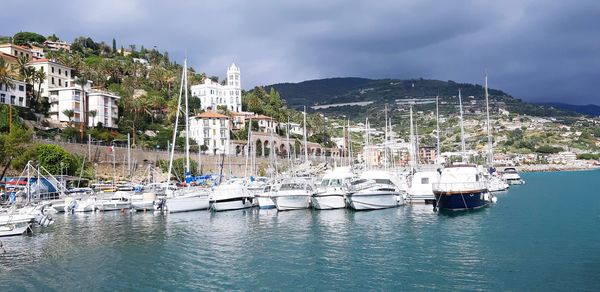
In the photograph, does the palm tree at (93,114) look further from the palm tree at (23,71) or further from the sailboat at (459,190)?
the sailboat at (459,190)

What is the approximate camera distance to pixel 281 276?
24312mm

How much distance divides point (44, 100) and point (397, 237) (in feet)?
276

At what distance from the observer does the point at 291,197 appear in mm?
49531

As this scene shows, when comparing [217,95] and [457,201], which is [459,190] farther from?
[217,95]

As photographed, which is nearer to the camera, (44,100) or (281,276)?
(281,276)

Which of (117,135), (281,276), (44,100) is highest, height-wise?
(44,100)

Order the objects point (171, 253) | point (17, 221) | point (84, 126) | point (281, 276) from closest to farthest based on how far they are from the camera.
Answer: point (281, 276) < point (171, 253) < point (17, 221) < point (84, 126)

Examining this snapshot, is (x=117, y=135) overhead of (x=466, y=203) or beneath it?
overhead

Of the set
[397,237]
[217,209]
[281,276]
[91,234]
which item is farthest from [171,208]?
[281,276]

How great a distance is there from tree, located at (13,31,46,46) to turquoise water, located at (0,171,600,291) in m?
111

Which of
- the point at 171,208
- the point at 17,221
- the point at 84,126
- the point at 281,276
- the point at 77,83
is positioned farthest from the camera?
the point at 77,83

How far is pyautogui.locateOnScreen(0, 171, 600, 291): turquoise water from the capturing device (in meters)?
23.1

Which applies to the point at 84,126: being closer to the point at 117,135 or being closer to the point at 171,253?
the point at 117,135

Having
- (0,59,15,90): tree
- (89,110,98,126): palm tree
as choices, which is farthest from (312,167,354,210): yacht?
(89,110,98,126): palm tree
